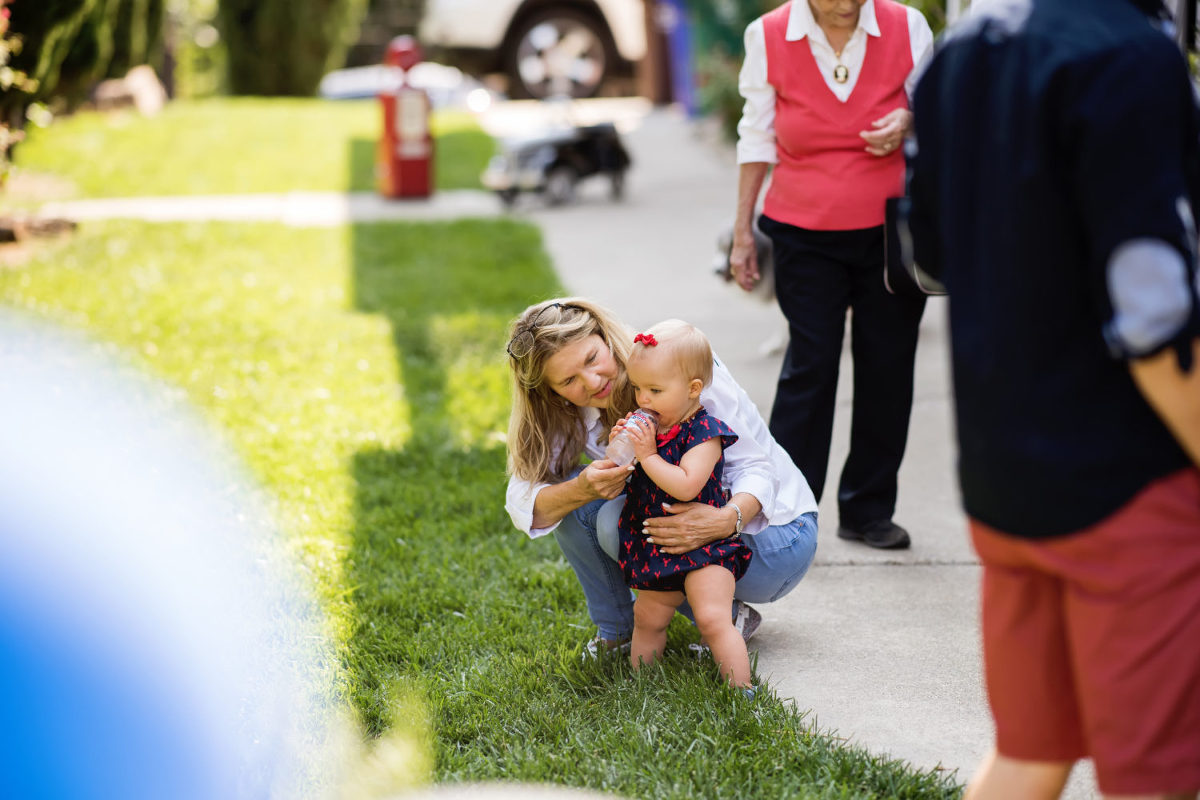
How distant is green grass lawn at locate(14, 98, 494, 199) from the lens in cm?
1077

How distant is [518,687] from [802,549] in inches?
28.5

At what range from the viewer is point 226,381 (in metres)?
5.57

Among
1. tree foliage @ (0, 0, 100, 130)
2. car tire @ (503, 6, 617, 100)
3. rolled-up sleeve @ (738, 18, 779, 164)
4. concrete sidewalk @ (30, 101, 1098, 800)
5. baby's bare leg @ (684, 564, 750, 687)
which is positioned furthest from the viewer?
car tire @ (503, 6, 617, 100)

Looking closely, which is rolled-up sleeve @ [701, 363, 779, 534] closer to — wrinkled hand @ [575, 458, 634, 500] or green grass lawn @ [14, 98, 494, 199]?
wrinkled hand @ [575, 458, 634, 500]

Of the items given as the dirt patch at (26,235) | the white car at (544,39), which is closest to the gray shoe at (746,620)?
the dirt patch at (26,235)

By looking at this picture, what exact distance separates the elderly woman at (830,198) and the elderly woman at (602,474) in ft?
1.77

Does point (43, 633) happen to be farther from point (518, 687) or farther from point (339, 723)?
point (518, 687)

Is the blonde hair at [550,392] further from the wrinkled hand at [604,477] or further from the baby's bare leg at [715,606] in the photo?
the baby's bare leg at [715,606]

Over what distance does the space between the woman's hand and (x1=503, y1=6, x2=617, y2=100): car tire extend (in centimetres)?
1237

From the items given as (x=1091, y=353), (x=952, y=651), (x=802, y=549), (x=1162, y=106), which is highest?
(x=1162, y=106)

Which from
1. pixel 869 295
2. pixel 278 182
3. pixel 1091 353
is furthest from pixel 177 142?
pixel 1091 353

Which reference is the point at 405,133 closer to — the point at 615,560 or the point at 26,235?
the point at 26,235

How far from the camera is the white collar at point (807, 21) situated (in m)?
3.24

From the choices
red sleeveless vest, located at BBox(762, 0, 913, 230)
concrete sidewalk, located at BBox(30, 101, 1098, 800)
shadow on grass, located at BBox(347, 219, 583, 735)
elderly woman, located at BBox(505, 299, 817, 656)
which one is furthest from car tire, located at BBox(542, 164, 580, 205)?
elderly woman, located at BBox(505, 299, 817, 656)
